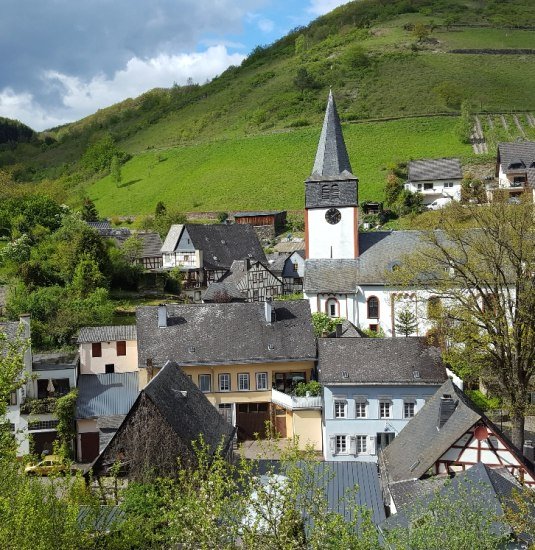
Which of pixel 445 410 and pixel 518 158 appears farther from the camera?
pixel 518 158

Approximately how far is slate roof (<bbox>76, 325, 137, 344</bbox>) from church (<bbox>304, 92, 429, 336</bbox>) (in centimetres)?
1386

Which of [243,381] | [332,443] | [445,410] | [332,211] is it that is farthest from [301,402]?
[332,211]

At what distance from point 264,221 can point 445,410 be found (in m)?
63.3

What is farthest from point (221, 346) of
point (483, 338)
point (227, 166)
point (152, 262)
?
point (227, 166)

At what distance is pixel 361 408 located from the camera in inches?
1270

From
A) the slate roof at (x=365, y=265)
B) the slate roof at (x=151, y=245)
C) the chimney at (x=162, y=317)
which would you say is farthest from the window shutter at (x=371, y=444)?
the slate roof at (x=151, y=245)

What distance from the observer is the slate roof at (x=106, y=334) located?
122 feet

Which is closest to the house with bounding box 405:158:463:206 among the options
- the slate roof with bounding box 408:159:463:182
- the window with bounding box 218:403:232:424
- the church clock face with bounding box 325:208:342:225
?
the slate roof with bounding box 408:159:463:182

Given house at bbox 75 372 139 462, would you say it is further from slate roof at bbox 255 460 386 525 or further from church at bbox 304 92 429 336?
church at bbox 304 92 429 336

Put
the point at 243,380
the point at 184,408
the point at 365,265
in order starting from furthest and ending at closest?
the point at 365,265 → the point at 243,380 → the point at 184,408

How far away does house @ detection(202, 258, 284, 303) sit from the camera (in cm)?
5522

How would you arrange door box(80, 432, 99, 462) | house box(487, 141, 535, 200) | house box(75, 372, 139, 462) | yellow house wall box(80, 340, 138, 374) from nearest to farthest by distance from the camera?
house box(75, 372, 139, 462) → door box(80, 432, 99, 462) → yellow house wall box(80, 340, 138, 374) → house box(487, 141, 535, 200)

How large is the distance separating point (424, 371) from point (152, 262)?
42551 mm

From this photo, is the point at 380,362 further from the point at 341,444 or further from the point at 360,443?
the point at 341,444
